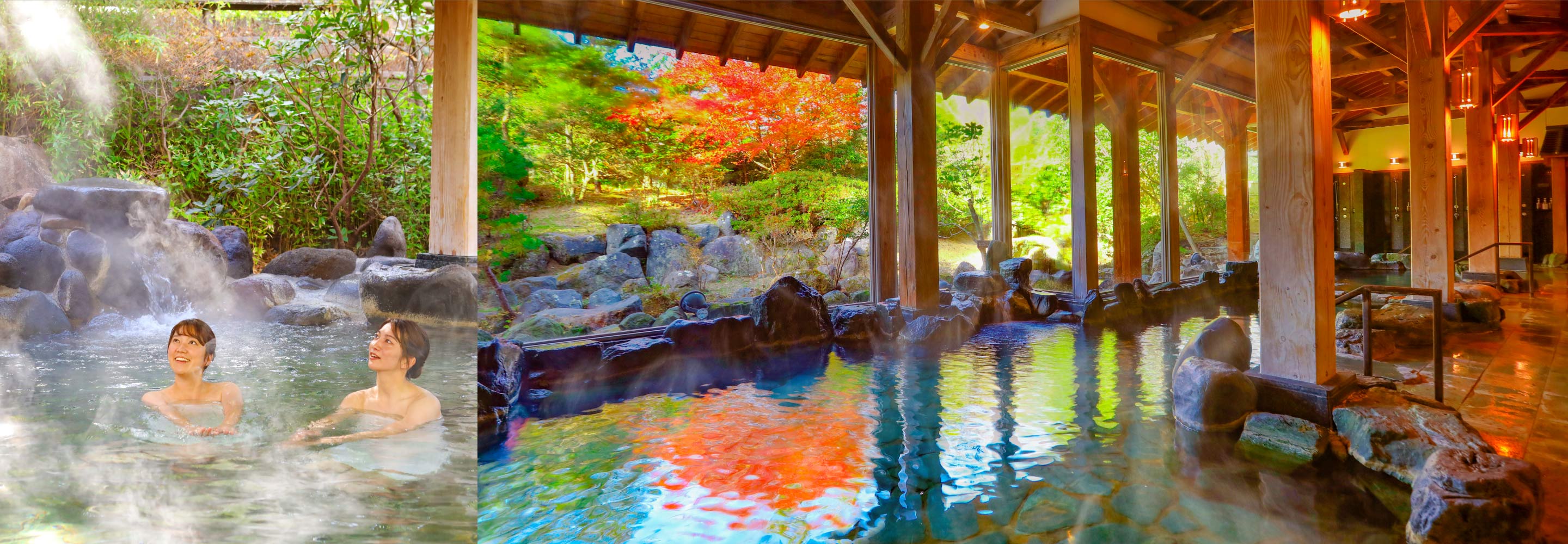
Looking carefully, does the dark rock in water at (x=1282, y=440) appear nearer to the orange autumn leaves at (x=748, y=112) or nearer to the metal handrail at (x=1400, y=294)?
the metal handrail at (x=1400, y=294)

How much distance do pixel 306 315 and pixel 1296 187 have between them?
738 centimetres

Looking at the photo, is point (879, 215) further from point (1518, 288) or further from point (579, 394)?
point (1518, 288)

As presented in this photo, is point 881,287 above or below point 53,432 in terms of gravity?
above

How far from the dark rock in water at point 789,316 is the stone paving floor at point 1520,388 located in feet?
10.4

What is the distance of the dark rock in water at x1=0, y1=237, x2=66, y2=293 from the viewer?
5.67 meters

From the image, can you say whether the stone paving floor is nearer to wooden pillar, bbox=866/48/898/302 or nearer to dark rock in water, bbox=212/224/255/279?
wooden pillar, bbox=866/48/898/302

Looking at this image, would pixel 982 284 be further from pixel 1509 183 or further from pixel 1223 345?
pixel 1509 183

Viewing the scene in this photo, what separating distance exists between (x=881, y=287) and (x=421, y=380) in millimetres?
3701

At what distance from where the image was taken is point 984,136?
8.49 m

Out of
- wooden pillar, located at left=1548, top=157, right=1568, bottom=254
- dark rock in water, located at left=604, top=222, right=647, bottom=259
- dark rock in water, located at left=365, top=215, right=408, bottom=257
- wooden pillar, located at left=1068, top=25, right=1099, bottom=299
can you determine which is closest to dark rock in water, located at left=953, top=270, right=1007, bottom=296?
wooden pillar, located at left=1068, top=25, right=1099, bottom=299

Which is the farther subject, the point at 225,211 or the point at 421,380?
the point at 225,211

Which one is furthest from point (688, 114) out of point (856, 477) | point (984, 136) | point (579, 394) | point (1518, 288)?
point (1518, 288)

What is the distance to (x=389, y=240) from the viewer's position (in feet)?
25.1

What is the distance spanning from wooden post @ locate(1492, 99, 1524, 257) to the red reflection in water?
35.9ft
